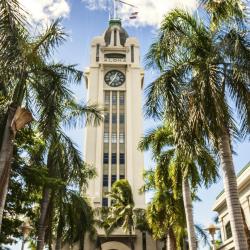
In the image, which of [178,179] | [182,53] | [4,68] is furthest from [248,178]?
[4,68]

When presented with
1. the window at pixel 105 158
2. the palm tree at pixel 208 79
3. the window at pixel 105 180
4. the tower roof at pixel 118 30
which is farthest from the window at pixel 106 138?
the palm tree at pixel 208 79

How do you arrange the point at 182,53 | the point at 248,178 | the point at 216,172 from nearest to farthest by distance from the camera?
the point at 182,53, the point at 216,172, the point at 248,178

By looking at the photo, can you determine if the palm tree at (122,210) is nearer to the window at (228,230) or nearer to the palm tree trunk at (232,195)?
the window at (228,230)

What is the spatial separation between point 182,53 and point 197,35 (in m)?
0.82

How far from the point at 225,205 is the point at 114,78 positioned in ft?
169

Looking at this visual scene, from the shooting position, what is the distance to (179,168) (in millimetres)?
20516

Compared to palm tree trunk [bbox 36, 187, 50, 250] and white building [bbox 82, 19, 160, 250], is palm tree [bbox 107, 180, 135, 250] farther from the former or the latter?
palm tree trunk [bbox 36, 187, 50, 250]

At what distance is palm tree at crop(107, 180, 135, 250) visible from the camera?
1582 inches

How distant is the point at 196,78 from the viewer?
520 inches

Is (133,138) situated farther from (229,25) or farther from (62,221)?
(229,25)

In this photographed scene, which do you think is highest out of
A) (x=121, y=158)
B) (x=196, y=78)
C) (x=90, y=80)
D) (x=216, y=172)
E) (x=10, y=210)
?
(x=90, y=80)

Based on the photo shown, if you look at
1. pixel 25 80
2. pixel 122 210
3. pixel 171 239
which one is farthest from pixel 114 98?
pixel 25 80

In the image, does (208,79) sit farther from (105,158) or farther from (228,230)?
(105,158)

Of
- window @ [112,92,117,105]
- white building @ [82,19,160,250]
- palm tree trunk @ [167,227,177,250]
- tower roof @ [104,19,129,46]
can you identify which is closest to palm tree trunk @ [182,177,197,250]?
palm tree trunk @ [167,227,177,250]
